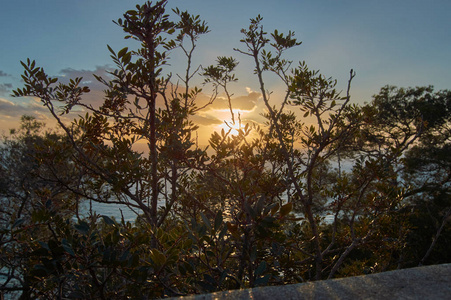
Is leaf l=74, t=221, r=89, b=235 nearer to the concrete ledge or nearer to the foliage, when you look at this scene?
the foliage

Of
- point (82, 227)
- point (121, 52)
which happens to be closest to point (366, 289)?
point (82, 227)

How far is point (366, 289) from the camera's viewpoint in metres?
1.23

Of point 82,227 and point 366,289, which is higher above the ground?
point 82,227

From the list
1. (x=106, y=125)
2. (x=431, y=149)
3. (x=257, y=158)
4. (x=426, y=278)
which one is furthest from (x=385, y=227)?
(x=431, y=149)

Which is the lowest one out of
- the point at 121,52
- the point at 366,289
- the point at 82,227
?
the point at 366,289

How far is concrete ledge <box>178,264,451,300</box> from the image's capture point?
117 cm

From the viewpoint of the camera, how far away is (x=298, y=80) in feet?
9.55

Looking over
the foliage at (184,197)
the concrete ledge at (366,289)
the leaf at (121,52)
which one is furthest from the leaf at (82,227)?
the leaf at (121,52)

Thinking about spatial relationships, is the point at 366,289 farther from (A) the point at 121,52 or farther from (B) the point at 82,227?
(A) the point at 121,52

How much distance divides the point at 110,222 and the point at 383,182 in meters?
3.28

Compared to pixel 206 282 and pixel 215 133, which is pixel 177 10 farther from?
pixel 206 282

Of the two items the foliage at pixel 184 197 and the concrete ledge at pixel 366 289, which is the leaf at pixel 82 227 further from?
the concrete ledge at pixel 366 289

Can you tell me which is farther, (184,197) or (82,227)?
(184,197)

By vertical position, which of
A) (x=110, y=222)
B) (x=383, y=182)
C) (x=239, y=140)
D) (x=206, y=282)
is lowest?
(x=206, y=282)
